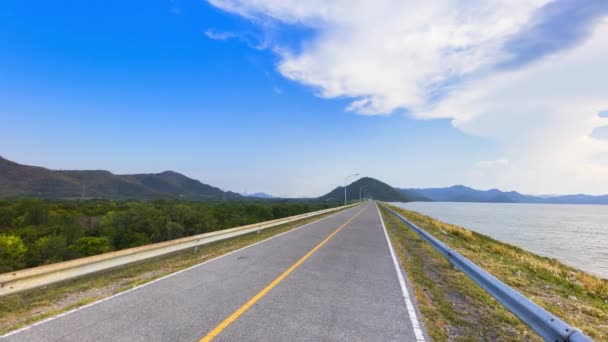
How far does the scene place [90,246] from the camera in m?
13.6

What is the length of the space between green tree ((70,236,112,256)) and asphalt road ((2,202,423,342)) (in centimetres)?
790

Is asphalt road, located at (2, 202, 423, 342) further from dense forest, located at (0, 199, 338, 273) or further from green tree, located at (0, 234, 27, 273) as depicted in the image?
dense forest, located at (0, 199, 338, 273)

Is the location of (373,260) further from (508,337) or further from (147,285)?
(147,285)

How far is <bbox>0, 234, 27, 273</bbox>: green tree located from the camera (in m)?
9.72

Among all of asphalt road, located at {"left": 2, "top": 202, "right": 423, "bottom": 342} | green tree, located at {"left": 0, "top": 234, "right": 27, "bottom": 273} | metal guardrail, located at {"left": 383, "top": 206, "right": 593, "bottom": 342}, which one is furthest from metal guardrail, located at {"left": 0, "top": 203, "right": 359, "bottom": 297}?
metal guardrail, located at {"left": 383, "top": 206, "right": 593, "bottom": 342}

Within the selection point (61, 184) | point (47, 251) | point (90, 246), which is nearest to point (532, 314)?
point (47, 251)

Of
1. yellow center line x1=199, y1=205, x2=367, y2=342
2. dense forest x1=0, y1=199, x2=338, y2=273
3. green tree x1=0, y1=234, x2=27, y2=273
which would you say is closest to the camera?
yellow center line x1=199, y1=205, x2=367, y2=342

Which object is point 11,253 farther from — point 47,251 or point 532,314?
point 532,314

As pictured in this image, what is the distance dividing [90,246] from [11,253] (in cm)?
339

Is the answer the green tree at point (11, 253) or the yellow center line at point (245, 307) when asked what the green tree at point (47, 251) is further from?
the yellow center line at point (245, 307)

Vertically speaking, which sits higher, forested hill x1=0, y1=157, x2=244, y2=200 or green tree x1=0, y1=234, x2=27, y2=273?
forested hill x1=0, y1=157, x2=244, y2=200

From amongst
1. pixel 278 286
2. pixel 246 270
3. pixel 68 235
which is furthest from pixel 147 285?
pixel 68 235

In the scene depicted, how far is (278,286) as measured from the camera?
6688mm

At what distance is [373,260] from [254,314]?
19.7 ft
